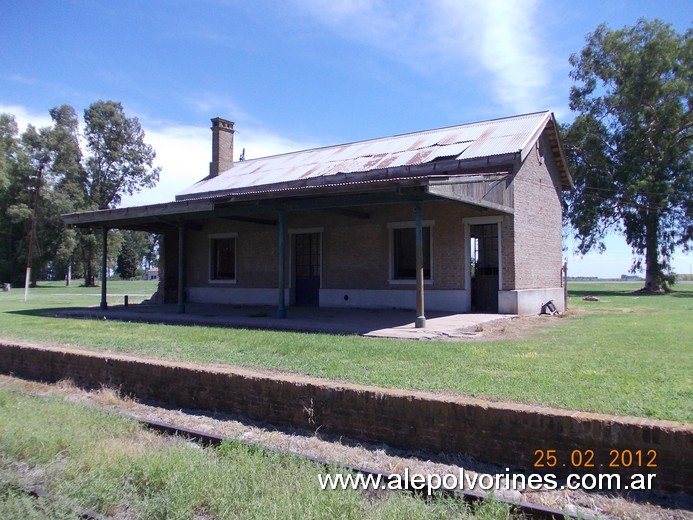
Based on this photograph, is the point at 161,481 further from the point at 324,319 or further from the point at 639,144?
the point at 639,144

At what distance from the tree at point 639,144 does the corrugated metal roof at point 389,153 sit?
54.0 ft

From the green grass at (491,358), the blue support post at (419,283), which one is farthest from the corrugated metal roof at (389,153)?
the green grass at (491,358)

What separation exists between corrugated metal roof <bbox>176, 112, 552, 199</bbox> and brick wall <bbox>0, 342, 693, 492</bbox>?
10882mm

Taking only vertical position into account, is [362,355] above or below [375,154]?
below

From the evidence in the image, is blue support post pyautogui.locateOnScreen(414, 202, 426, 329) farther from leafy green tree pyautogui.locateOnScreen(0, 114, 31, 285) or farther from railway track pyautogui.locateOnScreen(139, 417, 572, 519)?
leafy green tree pyautogui.locateOnScreen(0, 114, 31, 285)

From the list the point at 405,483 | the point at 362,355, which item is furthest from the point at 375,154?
the point at 405,483

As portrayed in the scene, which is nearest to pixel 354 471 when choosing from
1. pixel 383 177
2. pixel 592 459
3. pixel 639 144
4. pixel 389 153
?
pixel 592 459

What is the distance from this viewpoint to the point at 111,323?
47.2 ft

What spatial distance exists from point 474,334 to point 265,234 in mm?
10533

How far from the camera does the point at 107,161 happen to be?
51281 mm

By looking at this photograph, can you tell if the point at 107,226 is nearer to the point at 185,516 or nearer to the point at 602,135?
the point at 185,516

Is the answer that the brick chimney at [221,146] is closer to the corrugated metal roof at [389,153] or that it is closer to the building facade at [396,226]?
the corrugated metal roof at [389,153]

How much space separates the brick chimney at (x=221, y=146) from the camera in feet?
82.7

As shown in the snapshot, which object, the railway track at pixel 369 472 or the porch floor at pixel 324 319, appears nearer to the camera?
the railway track at pixel 369 472
